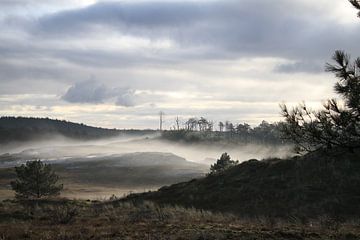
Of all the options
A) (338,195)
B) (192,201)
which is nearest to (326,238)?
(338,195)

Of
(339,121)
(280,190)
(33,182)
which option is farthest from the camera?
(33,182)

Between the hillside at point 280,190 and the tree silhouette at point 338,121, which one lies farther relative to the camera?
the hillside at point 280,190

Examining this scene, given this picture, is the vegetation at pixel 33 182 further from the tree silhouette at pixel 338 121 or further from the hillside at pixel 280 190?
the tree silhouette at pixel 338 121

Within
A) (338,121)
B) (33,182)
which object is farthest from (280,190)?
(33,182)

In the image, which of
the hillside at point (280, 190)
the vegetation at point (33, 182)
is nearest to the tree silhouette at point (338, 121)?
the hillside at point (280, 190)

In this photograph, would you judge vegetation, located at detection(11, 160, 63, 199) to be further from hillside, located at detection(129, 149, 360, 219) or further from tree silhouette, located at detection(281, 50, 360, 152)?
tree silhouette, located at detection(281, 50, 360, 152)

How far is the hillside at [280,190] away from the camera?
28156 millimetres

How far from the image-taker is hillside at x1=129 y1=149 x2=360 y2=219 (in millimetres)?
28156

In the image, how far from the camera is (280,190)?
105 feet

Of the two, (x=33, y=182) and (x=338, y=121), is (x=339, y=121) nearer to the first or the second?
(x=338, y=121)

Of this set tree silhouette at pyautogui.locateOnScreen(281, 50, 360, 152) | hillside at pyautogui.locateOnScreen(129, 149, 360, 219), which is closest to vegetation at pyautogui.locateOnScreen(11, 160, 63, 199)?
hillside at pyautogui.locateOnScreen(129, 149, 360, 219)

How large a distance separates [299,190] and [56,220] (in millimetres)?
16780

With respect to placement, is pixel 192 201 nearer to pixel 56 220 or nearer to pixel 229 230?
pixel 56 220

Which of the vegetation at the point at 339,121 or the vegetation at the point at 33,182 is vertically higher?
the vegetation at the point at 339,121
